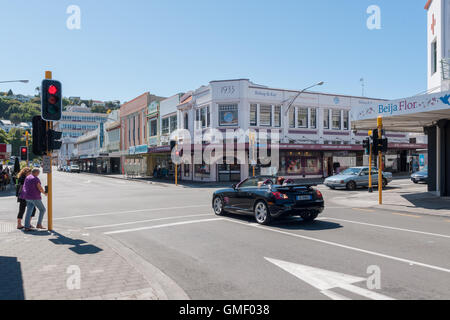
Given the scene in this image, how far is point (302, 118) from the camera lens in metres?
35.6

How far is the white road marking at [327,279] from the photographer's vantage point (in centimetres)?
458

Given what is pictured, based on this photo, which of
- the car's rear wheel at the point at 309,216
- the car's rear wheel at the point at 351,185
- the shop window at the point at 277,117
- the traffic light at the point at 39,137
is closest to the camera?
the traffic light at the point at 39,137

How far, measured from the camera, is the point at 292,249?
7.13 m

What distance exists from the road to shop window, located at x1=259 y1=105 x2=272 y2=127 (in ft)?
71.0

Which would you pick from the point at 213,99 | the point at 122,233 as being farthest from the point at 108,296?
the point at 213,99

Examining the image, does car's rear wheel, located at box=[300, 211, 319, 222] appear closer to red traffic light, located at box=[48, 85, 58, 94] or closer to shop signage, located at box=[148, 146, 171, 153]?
red traffic light, located at box=[48, 85, 58, 94]

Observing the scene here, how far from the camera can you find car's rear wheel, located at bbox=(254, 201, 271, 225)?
9883 mm

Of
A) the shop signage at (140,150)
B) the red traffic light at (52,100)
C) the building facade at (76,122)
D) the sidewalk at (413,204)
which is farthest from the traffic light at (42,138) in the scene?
the building facade at (76,122)

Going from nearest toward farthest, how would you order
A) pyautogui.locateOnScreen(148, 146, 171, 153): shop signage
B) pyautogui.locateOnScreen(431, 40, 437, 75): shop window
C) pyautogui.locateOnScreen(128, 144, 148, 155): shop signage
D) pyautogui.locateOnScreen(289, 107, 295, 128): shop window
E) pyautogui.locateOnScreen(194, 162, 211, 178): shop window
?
pyautogui.locateOnScreen(431, 40, 437, 75): shop window, pyautogui.locateOnScreen(194, 162, 211, 178): shop window, pyautogui.locateOnScreen(148, 146, 171, 153): shop signage, pyautogui.locateOnScreen(289, 107, 295, 128): shop window, pyautogui.locateOnScreen(128, 144, 148, 155): shop signage

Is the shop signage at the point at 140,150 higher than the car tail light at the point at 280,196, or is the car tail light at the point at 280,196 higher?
the shop signage at the point at 140,150

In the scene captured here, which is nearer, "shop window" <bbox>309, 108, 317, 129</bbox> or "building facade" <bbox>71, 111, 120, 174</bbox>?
"shop window" <bbox>309, 108, 317, 129</bbox>

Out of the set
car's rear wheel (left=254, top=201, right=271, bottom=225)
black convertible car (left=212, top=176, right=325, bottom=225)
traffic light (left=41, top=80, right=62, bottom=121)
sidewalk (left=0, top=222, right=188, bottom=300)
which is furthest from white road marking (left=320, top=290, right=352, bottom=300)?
traffic light (left=41, top=80, right=62, bottom=121)

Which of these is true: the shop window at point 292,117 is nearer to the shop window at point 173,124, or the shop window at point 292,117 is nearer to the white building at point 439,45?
the shop window at point 173,124

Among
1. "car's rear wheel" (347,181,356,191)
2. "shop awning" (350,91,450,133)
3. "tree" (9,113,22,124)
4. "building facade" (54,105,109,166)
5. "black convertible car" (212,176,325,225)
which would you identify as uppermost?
"tree" (9,113,22,124)
